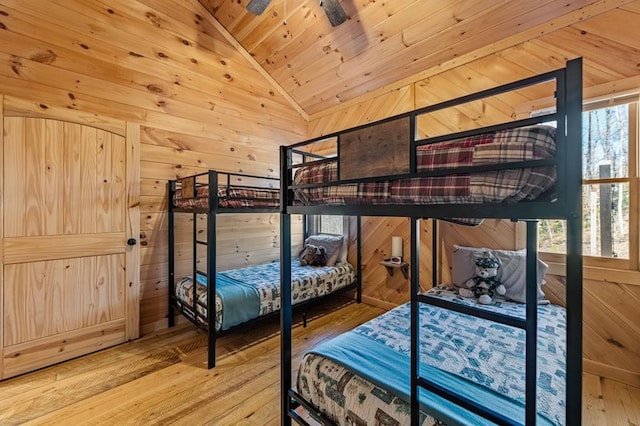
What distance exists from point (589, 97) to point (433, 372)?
2.31 meters

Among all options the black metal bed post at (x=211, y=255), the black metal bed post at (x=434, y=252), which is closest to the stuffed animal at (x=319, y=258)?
the black metal bed post at (x=434, y=252)

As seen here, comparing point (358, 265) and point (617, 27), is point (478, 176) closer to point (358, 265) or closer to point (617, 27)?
point (617, 27)

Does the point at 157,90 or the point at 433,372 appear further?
the point at 157,90

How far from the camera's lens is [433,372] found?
1298 mm

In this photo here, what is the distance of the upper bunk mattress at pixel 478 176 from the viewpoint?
0.79m

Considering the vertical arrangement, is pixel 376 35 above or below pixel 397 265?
above

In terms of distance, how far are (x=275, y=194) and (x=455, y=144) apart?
2.06m

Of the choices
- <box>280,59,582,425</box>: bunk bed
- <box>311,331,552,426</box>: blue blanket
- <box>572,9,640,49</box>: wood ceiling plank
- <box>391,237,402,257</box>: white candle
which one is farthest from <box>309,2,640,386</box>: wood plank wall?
<box>311,331,552,426</box>: blue blanket

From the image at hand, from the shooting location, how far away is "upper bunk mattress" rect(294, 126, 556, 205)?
0.79 meters

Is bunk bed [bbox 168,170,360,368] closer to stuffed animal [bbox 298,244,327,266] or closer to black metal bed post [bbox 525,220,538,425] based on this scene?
stuffed animal [bbox 298,244,327,266]

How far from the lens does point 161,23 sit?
9.20ft

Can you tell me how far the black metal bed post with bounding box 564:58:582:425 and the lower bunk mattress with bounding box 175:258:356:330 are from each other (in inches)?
85.7

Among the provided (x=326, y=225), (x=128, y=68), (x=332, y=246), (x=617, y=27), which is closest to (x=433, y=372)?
(x=332, y=246)

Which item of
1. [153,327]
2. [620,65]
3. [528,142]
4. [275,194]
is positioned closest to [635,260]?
[620,65]
